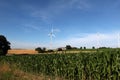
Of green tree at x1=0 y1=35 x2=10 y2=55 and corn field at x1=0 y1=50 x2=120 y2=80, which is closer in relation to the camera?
corn field at x1=0 y1=50 x2=120 y2=80

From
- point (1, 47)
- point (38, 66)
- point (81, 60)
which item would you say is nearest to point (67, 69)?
point (81, 60)

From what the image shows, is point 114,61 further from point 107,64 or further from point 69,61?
point 69,61

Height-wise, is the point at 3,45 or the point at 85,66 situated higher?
the point at 3,45

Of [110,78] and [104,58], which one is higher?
[104,58]

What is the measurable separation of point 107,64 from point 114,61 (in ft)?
2.54

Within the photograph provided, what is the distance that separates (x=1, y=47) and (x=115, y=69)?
74597 mm

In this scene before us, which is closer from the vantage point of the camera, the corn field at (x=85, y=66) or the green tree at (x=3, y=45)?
the corn field at (x=85, y=66)

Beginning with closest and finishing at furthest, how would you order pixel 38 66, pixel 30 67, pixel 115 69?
pixel 115 69 < pixel 38 66 < pixel 30 67

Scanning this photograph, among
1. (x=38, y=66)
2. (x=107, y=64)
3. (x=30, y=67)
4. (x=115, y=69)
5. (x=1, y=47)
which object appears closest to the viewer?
(x=115, y=69)

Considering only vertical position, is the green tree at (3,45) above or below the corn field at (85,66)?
above

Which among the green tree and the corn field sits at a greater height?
the green tree

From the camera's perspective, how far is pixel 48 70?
84.9 feet

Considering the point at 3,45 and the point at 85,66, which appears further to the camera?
the point at 3,45

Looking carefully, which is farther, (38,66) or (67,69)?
(38,66)
